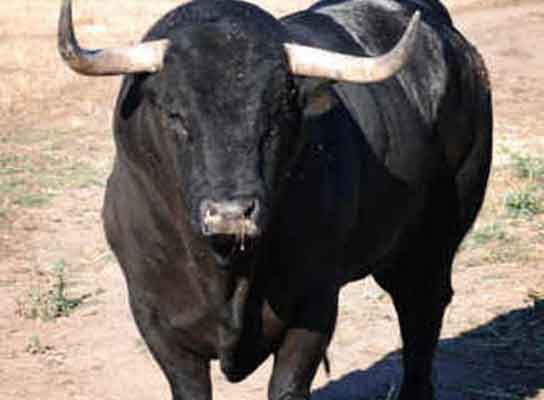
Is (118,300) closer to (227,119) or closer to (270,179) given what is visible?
(270,179)

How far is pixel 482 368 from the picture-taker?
6.41m

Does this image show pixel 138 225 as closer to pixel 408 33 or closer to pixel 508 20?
pixel 408 33

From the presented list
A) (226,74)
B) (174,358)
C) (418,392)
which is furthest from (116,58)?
(418,392)

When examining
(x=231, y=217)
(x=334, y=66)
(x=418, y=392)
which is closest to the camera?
(x=231, y=217)

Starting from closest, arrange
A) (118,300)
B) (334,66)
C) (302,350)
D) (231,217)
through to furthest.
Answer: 1. (231,217)
2. (334,66)
3. (302,350)
4. (118,300)

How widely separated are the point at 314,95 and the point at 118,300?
3774 mm

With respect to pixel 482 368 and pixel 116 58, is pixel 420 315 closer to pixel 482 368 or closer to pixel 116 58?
pixel 482 368

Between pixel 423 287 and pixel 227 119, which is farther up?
pixel 227 119

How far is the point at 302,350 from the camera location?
14.3 ft

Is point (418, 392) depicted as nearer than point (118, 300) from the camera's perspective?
Yes

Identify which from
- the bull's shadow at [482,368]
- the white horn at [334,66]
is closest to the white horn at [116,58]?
the white horn at [334,66]

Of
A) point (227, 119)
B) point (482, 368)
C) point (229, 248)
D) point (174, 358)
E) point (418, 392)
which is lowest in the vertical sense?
point (482, 368)

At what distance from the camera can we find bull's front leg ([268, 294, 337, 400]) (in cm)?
435

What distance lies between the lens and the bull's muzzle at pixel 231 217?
344cm
